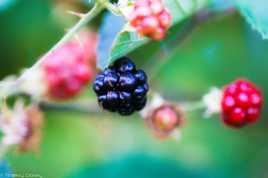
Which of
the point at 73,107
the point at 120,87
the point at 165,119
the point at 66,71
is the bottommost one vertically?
the point at 120,87

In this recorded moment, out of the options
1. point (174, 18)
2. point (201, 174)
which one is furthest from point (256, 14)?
point (201, 174)

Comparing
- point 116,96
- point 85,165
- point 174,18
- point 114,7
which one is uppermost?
point 85,165

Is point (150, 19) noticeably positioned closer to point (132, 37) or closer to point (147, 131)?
point (132, 37)

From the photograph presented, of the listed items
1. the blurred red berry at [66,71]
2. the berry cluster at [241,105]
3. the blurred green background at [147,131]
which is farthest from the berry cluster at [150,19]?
the blurred green background at [147,131]

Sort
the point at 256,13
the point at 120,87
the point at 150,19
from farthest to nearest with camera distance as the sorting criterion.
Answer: the point at 256,13 → the point at 120,87 → the point at 150,19

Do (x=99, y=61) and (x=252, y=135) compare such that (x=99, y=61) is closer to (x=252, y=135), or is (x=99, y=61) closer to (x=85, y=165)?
(x=85, y=165)

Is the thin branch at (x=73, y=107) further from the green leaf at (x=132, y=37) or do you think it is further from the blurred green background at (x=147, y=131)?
the green leaf at (x=132, y=37)

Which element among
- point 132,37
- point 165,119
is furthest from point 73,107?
point 132,37
